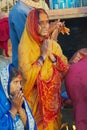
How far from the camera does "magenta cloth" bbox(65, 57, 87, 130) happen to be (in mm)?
3430

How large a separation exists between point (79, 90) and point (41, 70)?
1.39 ft

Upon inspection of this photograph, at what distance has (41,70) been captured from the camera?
3.74 m

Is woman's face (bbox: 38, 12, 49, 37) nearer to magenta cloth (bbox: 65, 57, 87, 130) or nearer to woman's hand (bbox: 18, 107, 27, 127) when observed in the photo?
magenta cloth (bbox: 65, 57, 87, 130)

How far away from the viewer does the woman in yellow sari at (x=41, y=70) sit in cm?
372

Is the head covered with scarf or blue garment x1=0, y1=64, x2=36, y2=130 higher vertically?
the head covered with scarf

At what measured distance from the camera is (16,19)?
13.6 ft

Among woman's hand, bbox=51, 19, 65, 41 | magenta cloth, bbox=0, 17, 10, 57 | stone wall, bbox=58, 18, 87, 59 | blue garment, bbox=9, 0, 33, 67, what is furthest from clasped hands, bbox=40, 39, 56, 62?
stone wall, bbox=58, 18, 87, 59

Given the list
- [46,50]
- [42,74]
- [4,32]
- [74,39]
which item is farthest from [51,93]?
[74,39]

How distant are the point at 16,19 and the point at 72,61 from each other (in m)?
0.61

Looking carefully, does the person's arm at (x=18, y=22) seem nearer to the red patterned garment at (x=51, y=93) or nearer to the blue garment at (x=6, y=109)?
the red patterned garment at (x=51, y=93)

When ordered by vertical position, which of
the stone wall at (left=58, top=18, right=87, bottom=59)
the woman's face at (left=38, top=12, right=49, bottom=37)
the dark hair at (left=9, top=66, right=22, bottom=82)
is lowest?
the stone wall at (left=58, top=18, right=87, bottom=59)

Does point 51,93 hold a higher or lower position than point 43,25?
lower

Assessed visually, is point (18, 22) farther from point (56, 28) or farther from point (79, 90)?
point (79, 90)

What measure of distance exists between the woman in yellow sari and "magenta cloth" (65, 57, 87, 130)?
0.69ft
